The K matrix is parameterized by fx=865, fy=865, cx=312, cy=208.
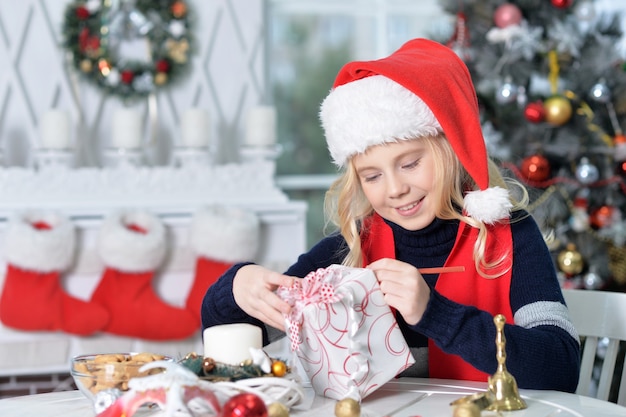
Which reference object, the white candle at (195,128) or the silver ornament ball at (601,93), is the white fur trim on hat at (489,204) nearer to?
the silver ornament ball at (601,93)

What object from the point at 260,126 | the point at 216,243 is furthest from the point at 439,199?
the point at 260,126

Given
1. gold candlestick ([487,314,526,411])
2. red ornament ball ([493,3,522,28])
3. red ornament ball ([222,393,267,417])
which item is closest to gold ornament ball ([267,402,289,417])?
red ornament ball ([222,393,267,417])

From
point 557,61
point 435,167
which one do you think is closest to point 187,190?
point 557,61

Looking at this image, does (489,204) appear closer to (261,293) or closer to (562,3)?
(261,293)

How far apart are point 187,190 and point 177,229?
0.51ft

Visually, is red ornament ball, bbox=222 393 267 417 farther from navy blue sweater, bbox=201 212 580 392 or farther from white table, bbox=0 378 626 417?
navy blue sweater, bbox=201 212 580 392

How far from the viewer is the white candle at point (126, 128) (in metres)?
2.92

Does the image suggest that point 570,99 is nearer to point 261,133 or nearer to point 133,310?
point 261,133

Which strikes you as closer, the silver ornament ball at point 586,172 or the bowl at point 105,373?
the bowl at point 105,373

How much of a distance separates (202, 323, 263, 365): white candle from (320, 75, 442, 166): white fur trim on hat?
429 mm

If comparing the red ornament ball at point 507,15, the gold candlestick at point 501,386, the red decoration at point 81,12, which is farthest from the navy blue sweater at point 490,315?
the red decoration at point 81,12

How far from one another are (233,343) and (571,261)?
1911 mm

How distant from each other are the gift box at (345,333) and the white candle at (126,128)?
6.29ft

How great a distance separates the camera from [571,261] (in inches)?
107
